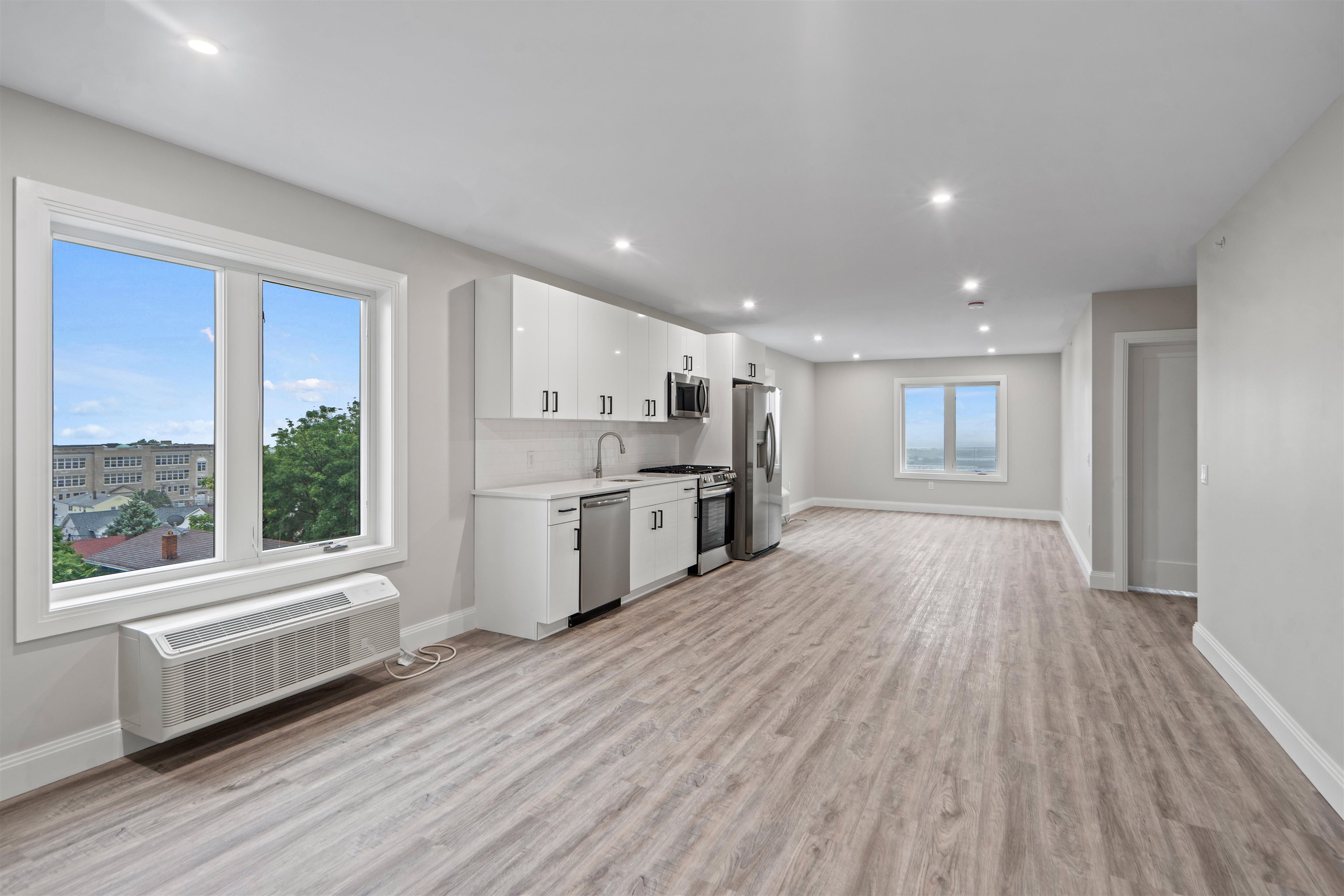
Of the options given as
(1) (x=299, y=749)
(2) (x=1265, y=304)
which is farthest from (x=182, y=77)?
(2) (x=1265, y=304)

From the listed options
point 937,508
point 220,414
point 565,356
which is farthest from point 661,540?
point 937,508

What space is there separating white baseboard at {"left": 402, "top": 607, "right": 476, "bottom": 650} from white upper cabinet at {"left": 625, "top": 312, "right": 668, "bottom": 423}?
1967mm

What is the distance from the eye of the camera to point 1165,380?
16.6 feet

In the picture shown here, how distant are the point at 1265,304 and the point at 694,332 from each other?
4.06 meters

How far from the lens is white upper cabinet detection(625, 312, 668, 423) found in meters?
5.19

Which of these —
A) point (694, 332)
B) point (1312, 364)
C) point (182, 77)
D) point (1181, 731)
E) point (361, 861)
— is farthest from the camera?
point (694, 332)

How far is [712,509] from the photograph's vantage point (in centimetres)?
588

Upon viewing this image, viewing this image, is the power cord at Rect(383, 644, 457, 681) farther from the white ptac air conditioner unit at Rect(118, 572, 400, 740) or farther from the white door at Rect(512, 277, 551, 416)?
the white door at Rect(512, 277, 551, 416)

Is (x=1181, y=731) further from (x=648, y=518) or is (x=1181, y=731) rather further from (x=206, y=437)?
(x=206, y=437)

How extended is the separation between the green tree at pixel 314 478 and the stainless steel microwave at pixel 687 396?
9.13 feet

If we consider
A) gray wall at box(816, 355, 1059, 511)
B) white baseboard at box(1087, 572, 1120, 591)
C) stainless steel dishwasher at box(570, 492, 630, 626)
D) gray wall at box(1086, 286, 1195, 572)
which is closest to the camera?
stainless steel dishwasher at box(570, 492, 630, 626)

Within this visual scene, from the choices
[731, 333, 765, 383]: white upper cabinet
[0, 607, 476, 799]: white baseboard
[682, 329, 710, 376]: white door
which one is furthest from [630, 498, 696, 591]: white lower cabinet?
[0, 607, 476, 799]: white baseboard

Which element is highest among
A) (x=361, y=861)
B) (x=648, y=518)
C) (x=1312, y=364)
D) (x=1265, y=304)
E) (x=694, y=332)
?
(x=694, y=332)

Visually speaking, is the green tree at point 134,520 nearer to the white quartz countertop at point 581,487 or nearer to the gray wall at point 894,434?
the white quartz countertop at point 581,487
